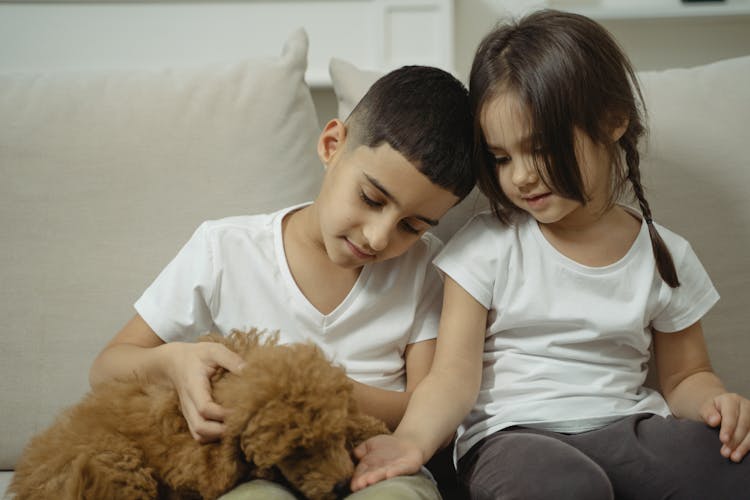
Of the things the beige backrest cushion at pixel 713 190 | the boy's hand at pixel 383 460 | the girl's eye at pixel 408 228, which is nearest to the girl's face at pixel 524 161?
the girl's eye at pixel 408 228

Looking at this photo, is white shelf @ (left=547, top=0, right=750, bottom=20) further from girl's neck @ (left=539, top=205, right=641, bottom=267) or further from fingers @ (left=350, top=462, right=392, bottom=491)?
fingers @ (left=350, top=462, right=392, bottom=491)

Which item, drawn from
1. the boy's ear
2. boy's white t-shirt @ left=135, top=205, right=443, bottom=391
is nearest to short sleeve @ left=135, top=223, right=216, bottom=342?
boy's white t-shirt @ left=135, top=205, right=443, bottom=391

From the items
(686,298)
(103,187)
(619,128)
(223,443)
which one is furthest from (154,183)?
(686,298)

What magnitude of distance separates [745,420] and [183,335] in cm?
82

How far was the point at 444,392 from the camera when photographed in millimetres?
1075

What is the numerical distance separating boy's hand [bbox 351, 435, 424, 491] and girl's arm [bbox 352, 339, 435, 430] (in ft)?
0.35

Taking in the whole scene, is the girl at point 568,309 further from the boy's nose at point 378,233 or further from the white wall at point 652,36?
the white wall at point 652,36

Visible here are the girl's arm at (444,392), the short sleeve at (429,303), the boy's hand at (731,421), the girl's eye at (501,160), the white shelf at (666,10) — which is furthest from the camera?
the white shelf at (666,10)

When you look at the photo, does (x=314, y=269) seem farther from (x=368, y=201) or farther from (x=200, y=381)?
(x=200, y=381)

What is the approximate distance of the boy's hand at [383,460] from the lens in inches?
31.5

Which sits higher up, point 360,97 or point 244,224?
point 360,97

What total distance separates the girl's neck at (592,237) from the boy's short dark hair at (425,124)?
0.19 m

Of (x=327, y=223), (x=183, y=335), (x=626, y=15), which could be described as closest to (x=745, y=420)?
(x=327, y=223)

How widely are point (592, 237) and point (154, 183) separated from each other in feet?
2.49
